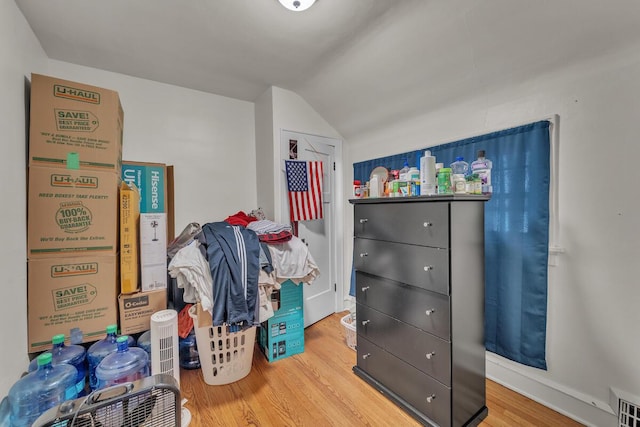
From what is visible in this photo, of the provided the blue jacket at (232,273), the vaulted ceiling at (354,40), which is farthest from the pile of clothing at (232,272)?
the vaulted ceiling at (354,40)

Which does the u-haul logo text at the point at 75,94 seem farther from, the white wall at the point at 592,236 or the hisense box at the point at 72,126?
the white wall at the point at 592,236

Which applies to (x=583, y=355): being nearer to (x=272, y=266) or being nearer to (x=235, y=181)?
(x=272, y=266)

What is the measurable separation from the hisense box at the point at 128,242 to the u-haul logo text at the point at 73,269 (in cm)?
15

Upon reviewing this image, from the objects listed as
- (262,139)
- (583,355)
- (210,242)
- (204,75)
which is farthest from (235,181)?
(583,355)

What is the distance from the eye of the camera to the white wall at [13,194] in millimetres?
1269

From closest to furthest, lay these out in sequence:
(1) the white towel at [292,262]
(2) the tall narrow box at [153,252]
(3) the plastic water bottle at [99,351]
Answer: (3) the plastic water bottle at [99,351] < (2) the tall narrow box at [153,252] < (1) the white towel at [292,262]

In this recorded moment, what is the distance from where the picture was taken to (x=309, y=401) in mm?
1725

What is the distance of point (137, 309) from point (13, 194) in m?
0.97

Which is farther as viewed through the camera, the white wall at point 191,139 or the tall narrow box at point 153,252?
the white wall at point 191,139

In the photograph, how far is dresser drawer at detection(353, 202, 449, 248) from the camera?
4.68 feet

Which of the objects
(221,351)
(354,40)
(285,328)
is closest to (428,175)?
(354,40)

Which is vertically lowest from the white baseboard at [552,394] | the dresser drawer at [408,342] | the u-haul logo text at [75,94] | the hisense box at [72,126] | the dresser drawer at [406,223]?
the white baseboard at [552,394]

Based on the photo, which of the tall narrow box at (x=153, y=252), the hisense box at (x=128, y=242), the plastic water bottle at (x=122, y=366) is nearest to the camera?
the plastic water bottle at (x=122, y=366)

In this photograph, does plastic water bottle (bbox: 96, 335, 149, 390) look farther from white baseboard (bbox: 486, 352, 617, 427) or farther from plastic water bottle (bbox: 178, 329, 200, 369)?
white baseboard (bbox: 486, 352, 617, 427)
